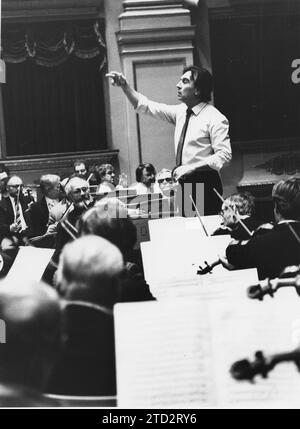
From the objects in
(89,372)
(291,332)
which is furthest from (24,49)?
(291,332)

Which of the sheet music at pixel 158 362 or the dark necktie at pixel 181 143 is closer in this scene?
the sheet music at pixel 158 362

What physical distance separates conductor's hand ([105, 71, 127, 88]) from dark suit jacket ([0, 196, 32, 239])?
730 mm

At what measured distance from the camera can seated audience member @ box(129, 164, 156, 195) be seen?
3273 mm

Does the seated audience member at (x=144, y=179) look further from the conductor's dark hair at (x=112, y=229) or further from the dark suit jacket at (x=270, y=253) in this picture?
the dark suit jacket at (x=270, y=253)

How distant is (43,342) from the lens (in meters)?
3.13

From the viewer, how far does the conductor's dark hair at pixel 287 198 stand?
10.6ft

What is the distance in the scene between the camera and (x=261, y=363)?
3.03 m

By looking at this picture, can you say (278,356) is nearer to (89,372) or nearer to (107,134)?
(89,372)

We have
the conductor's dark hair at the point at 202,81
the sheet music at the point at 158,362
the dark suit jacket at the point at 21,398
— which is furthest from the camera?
the conductor's dark hair at the point at 202,81

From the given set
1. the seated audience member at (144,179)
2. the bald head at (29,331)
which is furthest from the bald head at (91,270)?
the seated audience member at (144,179)

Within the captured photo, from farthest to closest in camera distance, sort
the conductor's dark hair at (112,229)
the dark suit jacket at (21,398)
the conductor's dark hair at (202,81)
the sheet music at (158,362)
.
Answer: the conductor's dark hair at (202,81), the conductor's dark hair at (112,229), the dark suit jacket at (21,398), the sheet music at (158,362)

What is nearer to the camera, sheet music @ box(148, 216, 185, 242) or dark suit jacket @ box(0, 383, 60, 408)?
dark suit jacket @ box(0, 383, 60, 408)

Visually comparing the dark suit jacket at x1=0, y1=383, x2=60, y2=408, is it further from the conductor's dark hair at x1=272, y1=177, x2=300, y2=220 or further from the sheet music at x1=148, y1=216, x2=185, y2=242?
the conductor's dark hair at x1=272, y1=177, x2=300, y2=220

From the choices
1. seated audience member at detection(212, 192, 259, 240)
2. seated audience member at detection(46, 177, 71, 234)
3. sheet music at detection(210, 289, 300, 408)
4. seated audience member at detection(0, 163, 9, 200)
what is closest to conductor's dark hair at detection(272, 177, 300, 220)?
seated audience member at detection(212, 192, 259, 240)
